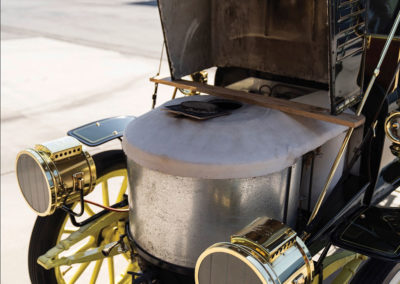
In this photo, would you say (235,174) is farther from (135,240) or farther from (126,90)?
(126,90)

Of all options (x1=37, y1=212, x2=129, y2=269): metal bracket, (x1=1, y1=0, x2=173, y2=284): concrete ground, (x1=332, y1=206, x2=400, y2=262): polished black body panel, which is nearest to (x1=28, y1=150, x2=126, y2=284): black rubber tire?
(x1=37, y1=212, x2=129, y2=269): metal bracket

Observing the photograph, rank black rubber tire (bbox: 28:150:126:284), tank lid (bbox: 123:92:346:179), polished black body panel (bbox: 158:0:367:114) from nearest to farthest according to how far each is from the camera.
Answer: tank lid (bbox: 123:92:346:179) < polished black body panel (bbox: 158:0:367:114) < black rubber tire (bbox: 28:150:126:284)

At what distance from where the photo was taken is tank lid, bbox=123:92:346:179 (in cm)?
156

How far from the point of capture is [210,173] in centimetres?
156

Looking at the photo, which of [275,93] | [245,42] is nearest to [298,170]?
[275,93]

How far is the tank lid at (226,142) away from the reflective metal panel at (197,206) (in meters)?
0.05

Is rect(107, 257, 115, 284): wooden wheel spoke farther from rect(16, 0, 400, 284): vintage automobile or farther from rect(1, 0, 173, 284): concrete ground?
rect(1, 0, 173, 284): concrete ground

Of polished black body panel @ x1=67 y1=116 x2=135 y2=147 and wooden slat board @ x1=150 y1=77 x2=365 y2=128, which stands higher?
wooden slat board @ x1=150 y1=77 x2=365 y2=128

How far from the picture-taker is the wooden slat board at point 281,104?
5.41ft

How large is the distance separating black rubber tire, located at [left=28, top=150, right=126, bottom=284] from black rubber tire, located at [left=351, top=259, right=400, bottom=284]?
121cm

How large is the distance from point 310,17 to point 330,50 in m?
0.58

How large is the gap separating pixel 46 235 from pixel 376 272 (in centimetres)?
142

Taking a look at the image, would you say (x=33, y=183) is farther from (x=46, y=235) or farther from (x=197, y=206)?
(x=197, y=206)

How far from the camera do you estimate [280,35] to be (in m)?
2.21
